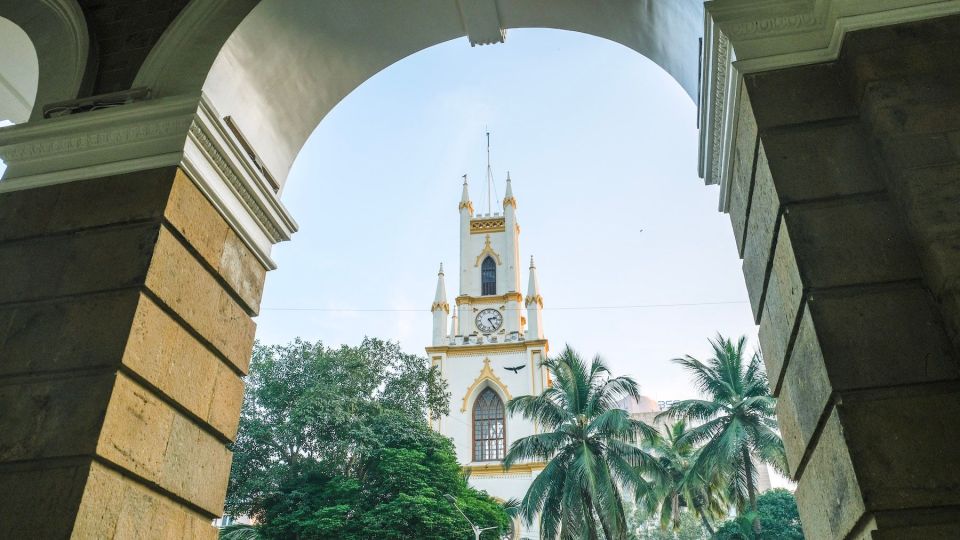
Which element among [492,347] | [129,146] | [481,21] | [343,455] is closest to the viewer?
[129,146]

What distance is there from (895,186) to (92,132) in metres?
3.52

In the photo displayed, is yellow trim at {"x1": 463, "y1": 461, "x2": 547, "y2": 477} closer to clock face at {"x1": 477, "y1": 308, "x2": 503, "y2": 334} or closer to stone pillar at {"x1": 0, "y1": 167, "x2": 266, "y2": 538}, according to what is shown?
clock face at {"x1": 477, "y1": 308, "x2": 503, "y2": 334}

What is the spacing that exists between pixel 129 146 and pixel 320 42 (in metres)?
1.44

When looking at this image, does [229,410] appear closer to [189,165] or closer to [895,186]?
[189,165]

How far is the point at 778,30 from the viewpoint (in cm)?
300

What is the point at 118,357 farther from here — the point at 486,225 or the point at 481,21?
the point at 486,225

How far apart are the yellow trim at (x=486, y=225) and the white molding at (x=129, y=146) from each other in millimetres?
37670

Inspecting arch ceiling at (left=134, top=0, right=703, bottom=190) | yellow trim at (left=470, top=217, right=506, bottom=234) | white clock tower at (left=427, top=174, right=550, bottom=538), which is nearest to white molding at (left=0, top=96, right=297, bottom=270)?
arch ceiling at (left=134, top=0, right=703, bottom=190)

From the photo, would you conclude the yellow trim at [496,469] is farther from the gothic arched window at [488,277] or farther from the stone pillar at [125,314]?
the stone pillar at [125,314]

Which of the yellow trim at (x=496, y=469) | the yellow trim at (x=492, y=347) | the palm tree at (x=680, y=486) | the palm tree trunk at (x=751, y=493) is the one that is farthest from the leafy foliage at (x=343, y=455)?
the yellow trim at (x=492, y=347)

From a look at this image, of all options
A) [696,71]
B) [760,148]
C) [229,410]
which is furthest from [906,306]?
[229,410]

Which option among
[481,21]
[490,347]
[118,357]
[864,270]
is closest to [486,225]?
[490,347]

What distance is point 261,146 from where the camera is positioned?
14.2ft

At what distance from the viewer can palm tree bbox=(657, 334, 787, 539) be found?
21.1 metres
